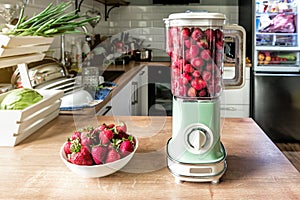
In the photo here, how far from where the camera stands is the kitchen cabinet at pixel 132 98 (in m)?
2.02

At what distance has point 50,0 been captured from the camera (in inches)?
100

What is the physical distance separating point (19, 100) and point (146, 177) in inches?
20.6

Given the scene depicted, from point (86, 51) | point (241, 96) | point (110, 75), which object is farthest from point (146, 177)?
point (241, 96)

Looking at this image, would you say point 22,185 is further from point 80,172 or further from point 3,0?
point 3,0

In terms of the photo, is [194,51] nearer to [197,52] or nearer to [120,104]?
[197,52]

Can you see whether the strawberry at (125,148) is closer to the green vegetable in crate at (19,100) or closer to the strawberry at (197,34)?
the strawberry at (197,34)

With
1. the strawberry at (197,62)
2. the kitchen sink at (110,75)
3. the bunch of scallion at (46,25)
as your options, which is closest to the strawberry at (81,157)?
the strawberry at (197,62)

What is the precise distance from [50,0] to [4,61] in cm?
157

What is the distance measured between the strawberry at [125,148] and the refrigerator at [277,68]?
8.94 feet

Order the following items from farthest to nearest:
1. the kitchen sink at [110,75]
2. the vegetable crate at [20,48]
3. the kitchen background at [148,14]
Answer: the kitchen background at [148,14], the kitchen sink at [110,75], the vegetable crate at [20,48]

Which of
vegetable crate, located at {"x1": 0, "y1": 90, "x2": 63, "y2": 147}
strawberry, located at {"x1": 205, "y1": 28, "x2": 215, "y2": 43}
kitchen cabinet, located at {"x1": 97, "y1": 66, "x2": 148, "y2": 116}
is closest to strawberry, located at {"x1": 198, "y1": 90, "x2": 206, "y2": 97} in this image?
strawberry, located at {"x1": 205, "y1": 28, "x2": 215, "y2": 43}

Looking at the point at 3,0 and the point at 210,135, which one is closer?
the point at 210,135

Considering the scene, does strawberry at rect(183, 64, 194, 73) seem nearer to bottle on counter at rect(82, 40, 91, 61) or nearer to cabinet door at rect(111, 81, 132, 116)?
cabinet door at rect(111, 81, 132, 116)

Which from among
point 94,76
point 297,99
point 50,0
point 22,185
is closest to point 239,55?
point 22,185
